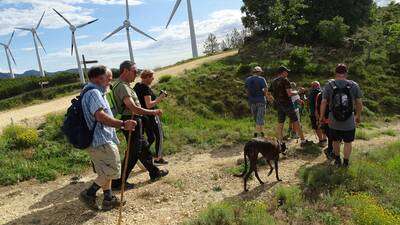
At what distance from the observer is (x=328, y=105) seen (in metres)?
9.24

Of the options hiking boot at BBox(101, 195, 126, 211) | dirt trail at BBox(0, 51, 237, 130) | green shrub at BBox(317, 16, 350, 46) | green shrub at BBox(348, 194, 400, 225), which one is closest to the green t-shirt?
hiking boot at BBox(101, 195, 126, 211)

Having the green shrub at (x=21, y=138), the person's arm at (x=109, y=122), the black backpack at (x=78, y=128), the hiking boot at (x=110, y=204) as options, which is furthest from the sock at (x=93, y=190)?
the green shrub at (x=21, y=138)

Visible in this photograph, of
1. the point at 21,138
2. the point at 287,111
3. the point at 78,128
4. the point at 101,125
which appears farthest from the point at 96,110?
the point at 21,138

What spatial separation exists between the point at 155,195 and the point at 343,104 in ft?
12.7

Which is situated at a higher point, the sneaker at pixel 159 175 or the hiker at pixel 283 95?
the hiker at pixel 283 95

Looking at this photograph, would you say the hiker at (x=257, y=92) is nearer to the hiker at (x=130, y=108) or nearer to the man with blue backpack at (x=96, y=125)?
the hiker at (x=130, y=108)

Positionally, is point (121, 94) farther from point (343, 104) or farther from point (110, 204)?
point (343, 104)

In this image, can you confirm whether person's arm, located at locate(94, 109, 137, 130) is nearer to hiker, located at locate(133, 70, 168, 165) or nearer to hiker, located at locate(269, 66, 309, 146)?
hiker, located at locate(133, 70, 168, 165)

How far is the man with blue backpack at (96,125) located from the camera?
622cm

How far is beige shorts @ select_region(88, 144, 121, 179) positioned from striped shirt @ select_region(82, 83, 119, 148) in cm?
10

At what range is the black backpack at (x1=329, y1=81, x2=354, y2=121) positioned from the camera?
827 centimetres

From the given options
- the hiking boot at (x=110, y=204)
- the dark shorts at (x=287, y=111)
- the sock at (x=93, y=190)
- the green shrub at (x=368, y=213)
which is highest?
the dark shorts at (x=287, y=111)

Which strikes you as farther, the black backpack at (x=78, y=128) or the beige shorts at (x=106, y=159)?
the beige shorts at (x=106, y=159)

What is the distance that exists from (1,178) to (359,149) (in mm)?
8771
